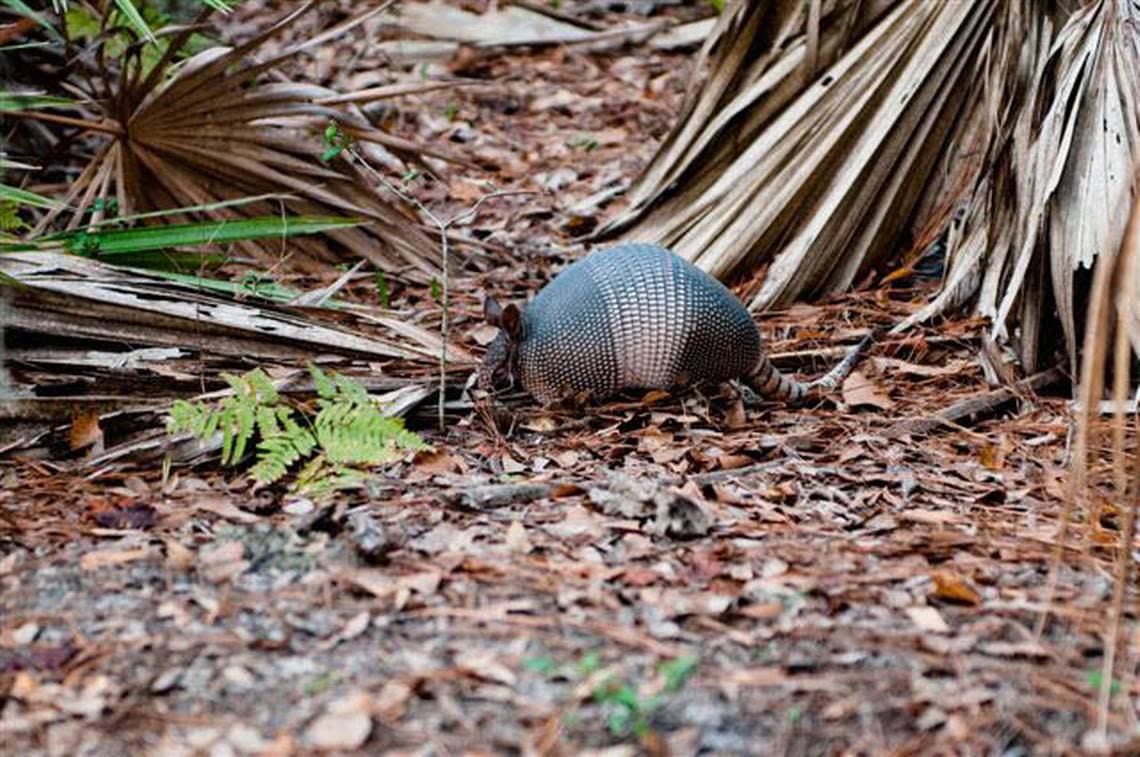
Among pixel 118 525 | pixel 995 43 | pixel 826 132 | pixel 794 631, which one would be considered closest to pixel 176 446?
pixel 118 525

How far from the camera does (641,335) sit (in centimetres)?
483

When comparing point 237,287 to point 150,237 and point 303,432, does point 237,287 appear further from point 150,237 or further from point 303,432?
point 303,432

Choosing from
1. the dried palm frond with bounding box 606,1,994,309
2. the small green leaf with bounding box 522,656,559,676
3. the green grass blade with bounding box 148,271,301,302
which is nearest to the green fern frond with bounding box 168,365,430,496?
the green grass blade with bounding box 148,271,301,302

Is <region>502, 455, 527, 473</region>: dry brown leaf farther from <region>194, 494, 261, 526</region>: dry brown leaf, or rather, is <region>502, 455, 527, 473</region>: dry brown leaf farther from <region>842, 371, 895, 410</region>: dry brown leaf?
<region>842, 371, 895, 410</region>: dry brown leaf

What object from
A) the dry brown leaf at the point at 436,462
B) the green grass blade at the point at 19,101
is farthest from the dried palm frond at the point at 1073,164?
the green grass blade at the point at 19,101

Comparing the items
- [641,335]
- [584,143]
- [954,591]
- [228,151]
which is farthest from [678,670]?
[584,143]

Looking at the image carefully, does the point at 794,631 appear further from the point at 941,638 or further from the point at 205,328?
the point at 205,328

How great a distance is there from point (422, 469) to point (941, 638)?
5.64 ft

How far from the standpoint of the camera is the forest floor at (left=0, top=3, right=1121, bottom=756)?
262 cm

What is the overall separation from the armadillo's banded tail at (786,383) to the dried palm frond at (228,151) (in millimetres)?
1608

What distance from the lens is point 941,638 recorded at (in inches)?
115

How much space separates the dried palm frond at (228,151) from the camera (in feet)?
17.0

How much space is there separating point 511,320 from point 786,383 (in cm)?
101

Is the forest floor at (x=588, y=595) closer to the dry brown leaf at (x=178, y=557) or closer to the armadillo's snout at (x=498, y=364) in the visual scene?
the dry brown leaf at (x=178, y=557)
